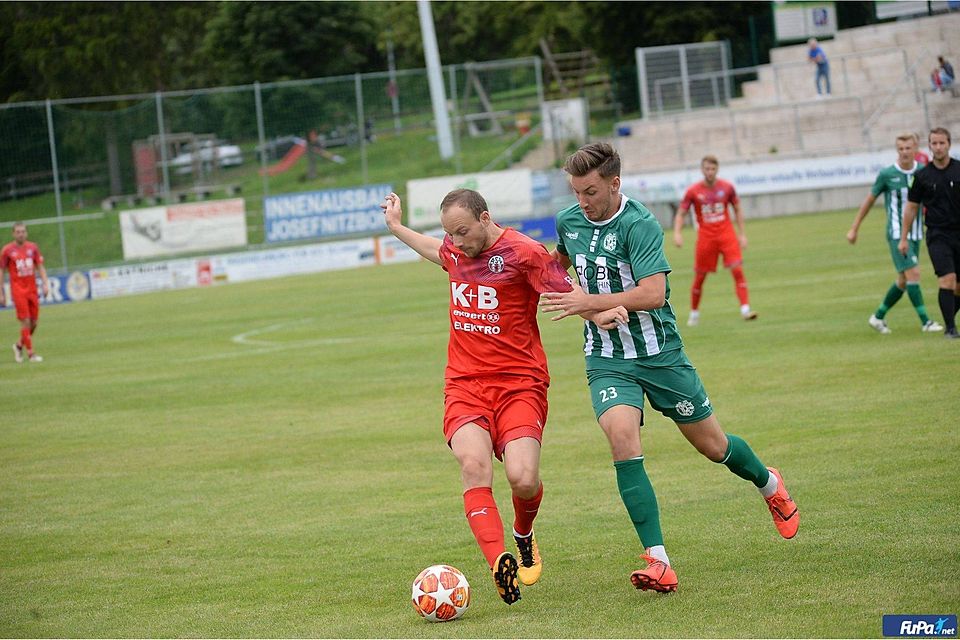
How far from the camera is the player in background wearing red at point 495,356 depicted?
21.6 ft

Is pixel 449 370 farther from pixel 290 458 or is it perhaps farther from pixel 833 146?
pixel 833 146

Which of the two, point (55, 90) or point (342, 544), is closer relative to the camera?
point (342, 544)

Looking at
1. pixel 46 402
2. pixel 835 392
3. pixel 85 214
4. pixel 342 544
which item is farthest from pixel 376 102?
pixel 342 544

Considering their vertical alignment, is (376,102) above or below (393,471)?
above

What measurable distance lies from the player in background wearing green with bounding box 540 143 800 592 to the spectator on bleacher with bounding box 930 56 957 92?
3793 centimetres

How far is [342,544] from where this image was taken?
26.6ft

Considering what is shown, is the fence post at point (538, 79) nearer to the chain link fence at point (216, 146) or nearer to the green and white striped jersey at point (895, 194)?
the chain link fence at point (216, 146)

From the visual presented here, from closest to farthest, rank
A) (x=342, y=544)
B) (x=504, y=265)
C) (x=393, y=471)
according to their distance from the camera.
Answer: (x=504, y=265)
(x=342, y=544)
(x=393, y=471)

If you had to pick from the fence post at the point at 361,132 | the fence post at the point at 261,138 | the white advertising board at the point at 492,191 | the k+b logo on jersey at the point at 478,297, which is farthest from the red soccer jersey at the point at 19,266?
the fence post at the point at 361,132

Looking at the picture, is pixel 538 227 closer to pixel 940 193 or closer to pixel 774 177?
pixel 774 177

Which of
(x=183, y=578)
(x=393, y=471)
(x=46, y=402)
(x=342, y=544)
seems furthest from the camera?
(x=46, y=402)

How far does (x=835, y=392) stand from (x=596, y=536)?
5258mm

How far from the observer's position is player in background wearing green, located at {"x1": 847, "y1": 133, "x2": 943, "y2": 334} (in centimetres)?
1499

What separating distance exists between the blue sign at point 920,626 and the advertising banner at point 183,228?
33108 millimetres
